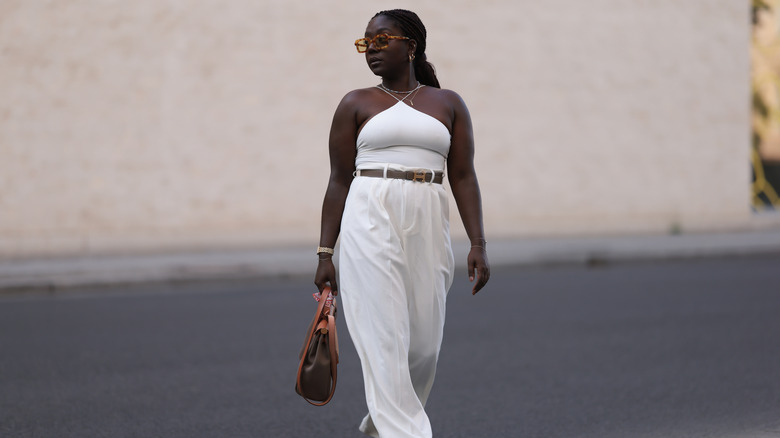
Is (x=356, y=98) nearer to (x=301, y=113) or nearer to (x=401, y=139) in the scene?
(x=401, y=139)

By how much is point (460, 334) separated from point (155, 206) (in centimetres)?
903

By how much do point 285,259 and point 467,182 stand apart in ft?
33.2

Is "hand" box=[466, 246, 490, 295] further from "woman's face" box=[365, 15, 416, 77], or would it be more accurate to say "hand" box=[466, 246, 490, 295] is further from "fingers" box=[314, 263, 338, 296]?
"woman's face" box=[365, 15, 416, 77]

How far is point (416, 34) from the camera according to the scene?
388cm

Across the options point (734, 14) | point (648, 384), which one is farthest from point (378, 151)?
point (734, 14)

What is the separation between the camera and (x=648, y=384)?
6.12 meters

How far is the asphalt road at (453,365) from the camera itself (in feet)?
16.8

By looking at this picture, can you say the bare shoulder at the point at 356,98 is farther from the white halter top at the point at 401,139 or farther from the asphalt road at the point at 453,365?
the asphalt road at the point at 453,365

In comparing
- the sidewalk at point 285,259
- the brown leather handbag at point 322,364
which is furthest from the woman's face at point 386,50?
the sidewalk at point 285,259

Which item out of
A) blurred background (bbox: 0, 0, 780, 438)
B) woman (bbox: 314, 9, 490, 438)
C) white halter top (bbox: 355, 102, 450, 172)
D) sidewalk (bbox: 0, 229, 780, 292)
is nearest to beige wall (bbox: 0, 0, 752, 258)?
blurred background (bbox: 0, 0, 780, 438)

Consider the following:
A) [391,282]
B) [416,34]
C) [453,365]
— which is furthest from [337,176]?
[453,365]

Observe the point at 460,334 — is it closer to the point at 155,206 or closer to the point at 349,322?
the point at 349,322

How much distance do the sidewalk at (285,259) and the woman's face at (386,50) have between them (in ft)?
28.9

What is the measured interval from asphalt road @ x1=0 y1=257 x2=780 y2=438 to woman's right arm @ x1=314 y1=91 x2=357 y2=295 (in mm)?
1360
